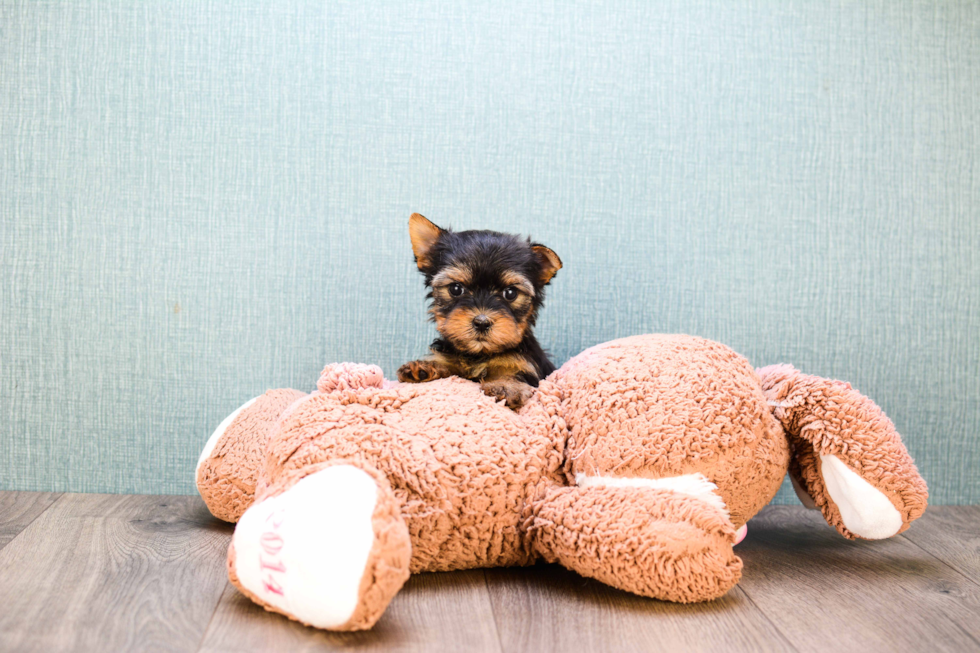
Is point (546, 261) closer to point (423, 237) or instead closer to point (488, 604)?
point (423, 237)

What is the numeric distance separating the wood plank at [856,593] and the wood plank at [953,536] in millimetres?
43

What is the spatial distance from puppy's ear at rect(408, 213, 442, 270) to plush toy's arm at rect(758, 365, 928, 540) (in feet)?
3.18

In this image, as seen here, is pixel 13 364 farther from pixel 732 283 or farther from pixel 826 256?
pixel 826 256

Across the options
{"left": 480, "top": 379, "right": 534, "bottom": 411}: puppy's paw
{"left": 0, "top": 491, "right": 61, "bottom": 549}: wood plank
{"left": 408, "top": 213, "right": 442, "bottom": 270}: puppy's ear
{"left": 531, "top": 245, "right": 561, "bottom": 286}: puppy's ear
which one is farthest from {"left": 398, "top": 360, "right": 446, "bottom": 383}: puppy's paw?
{"left": 0, "top": 491, "right": 61, "bottom": 549}: wood plank

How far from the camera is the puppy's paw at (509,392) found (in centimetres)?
176

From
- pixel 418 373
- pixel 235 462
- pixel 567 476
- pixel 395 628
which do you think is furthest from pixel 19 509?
pixel 567 476

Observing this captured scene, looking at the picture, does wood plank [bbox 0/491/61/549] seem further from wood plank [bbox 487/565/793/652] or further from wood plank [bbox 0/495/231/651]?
wood plank [bbox 487/565/793/652]

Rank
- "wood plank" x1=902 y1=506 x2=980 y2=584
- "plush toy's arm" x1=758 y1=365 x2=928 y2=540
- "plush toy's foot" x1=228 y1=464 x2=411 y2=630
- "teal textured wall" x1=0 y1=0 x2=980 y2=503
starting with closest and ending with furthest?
1. "plush toy's foot" x1=228 y1=464 x2=411 y2=630
2. "plush toy's arm" x1=758 y1=365 x2=928 y2=540
3. "wood plank" x1=902 y1=506 x2=980 y2=584
4. "teal textured wall" x1=0 y1=0 x2=980 y2=503

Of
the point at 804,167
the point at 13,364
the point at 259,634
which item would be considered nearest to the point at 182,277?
the point at 13,364

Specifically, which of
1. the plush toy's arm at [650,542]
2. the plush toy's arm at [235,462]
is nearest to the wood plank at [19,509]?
the plush toy's arm at [235,462]

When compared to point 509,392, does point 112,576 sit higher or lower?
lower

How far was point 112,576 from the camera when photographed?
1628mm

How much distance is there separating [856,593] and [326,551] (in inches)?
48.4

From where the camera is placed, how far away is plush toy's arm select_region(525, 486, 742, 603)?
1425mm
